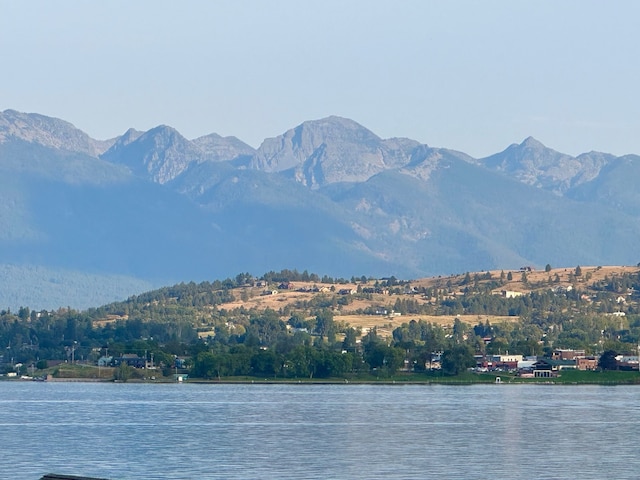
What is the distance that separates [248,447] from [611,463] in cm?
2504

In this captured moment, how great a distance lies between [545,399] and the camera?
190875 mm

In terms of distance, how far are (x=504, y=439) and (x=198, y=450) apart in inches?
970

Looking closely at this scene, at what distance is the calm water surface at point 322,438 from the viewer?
101 metres

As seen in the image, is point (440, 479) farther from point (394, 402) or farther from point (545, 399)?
point (545, 399)

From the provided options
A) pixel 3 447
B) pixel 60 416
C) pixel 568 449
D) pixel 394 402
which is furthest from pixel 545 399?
pixel 3 447

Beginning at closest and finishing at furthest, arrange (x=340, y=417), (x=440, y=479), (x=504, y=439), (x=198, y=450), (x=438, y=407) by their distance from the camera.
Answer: (x=440, y=479), (x=198, y=450), (x=504, y=439), (x=340, y=417), (x=438, y=407)

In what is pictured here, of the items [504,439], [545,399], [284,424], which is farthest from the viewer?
[545,399]

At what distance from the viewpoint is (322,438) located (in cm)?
12569

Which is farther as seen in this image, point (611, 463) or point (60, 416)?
point (60, 416)

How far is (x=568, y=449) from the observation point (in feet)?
382

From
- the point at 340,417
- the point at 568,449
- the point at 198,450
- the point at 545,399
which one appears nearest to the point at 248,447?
the point at 198,450

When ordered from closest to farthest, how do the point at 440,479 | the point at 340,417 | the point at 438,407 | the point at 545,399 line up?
the point at 440,479
the point at 340,417
the point at 438,407
the point at 545,399

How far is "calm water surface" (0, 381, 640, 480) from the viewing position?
10141 centimetres

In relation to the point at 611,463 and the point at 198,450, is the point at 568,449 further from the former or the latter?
the point at 198,450
